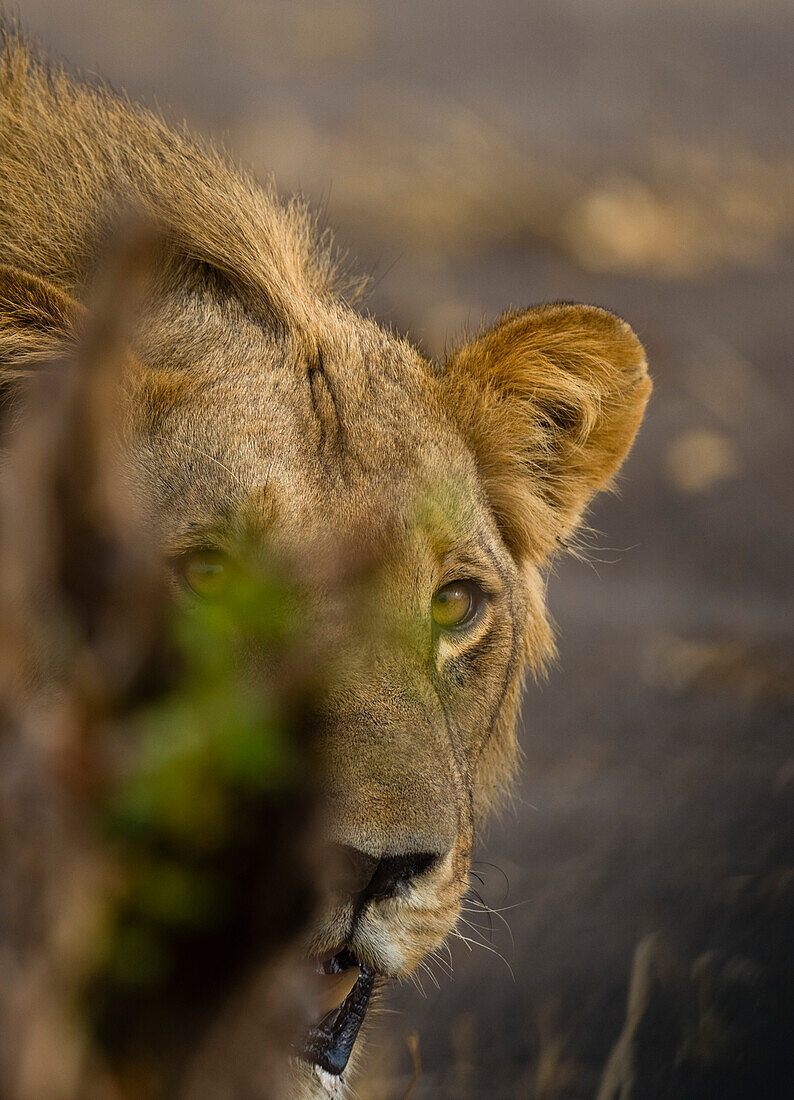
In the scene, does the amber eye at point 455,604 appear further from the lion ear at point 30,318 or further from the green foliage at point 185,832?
the green foliage at point 185,832

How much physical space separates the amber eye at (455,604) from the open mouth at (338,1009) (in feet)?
3.02

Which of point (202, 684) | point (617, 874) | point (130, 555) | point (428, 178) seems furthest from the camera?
point (428, 178)

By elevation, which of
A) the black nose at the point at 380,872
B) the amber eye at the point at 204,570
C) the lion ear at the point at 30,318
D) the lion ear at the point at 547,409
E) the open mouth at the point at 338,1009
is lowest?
the open mouth at the point at 338,1009

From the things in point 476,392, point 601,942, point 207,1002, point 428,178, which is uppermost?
point 428,178

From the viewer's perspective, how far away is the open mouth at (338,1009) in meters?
2.27

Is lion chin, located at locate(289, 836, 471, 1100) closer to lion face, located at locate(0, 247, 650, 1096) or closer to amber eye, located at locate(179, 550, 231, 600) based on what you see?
lion face, located at locate(0, 247, 650, 1096)

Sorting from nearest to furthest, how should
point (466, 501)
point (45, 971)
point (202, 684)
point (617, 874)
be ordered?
point (45, 971)
point (202, 684)
point (466, 501)
point (617, 874)

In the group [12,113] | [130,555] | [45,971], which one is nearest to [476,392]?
[12,113]

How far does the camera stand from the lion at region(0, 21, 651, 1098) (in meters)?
2.29

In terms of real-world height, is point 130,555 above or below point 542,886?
above

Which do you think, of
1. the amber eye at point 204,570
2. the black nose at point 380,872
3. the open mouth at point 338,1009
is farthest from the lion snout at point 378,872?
the amber eye at point 204,570

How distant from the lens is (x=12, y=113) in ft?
11.2

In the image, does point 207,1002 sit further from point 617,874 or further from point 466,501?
point 617,874

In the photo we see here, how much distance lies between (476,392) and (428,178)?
13.7 ft
